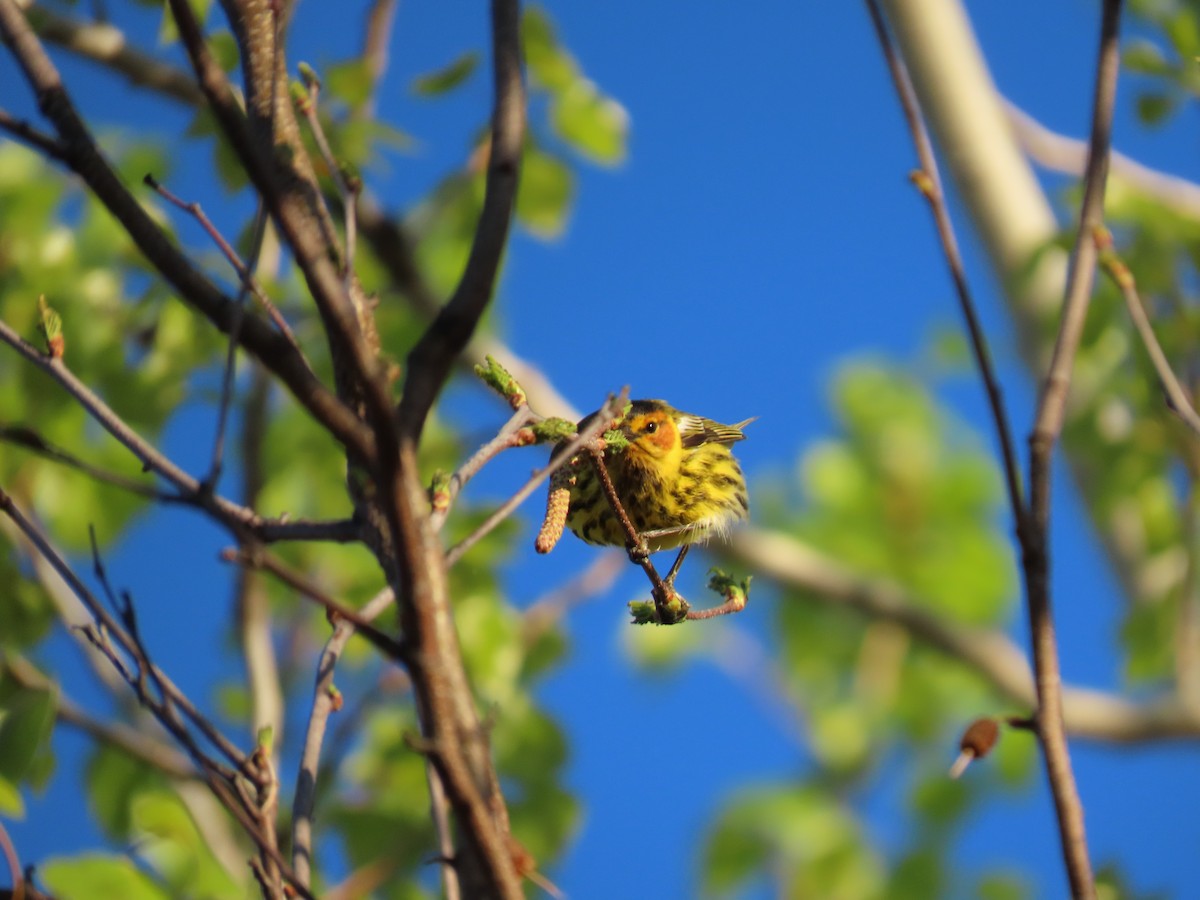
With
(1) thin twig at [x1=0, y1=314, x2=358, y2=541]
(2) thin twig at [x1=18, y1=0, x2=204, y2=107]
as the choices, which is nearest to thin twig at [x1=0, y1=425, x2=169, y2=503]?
(1) thin twig at [x1=0, y1=314, x2=358, y2=541]

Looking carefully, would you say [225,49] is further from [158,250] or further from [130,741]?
[130,741]

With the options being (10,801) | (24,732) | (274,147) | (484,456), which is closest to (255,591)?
(24,732)

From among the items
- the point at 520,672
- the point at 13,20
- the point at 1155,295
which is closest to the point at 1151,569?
the point at 1155,295

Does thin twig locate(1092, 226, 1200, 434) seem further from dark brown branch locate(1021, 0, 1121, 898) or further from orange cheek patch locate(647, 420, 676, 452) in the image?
orange cheek patch locate(647, 420, 676, 452)

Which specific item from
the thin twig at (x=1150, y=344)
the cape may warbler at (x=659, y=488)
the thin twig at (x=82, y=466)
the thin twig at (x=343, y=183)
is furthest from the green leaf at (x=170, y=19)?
the thin twig at (x=1150, y=344)

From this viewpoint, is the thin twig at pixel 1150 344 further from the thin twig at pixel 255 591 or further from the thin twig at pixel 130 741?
the thin twig at pixel 255 591

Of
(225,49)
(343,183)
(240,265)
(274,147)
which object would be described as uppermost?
(225,49)

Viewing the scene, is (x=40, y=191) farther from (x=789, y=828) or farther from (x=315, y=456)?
(x=789, y=828)
